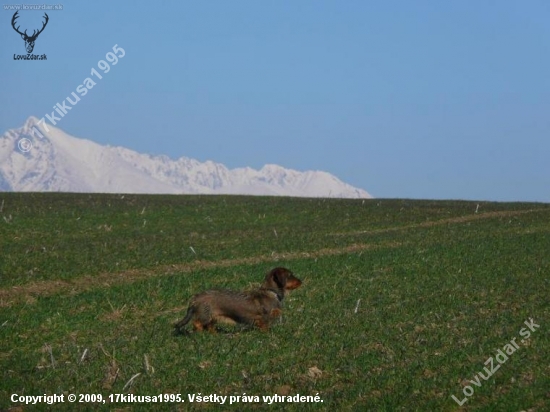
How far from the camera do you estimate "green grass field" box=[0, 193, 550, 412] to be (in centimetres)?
1623

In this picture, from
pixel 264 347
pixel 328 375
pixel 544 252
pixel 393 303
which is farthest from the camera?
pixel 544 252

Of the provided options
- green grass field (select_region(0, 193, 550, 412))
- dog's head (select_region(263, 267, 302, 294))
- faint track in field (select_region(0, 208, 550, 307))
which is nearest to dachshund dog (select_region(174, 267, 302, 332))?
dog's head (select_region(263, 267, 302, 294))

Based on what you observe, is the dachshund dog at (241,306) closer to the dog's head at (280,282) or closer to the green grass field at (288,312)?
the dog's head at (280,282)

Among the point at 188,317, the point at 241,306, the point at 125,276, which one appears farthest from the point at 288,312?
the point at 125,276

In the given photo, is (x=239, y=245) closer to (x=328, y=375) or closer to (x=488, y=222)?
(x=488, y=222)

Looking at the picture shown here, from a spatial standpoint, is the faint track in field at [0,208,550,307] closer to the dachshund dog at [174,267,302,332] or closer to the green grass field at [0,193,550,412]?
the green grass field at [0,193,550,412]

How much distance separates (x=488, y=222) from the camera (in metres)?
48.4

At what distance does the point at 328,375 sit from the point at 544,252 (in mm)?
19503

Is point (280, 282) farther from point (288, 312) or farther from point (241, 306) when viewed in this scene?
point (288, 312)

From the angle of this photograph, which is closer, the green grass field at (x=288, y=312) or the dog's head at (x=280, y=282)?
the green grass field at (x=288, y=312)

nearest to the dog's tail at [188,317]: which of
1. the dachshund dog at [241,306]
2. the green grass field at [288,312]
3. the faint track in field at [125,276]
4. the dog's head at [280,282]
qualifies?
the dachshund dog at [241,306]

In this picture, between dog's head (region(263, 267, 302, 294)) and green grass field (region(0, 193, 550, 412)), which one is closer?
green grass field (region(0, 193, 550, 412))

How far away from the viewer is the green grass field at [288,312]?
1623 cm

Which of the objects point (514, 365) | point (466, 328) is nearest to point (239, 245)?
point (466, 328)
